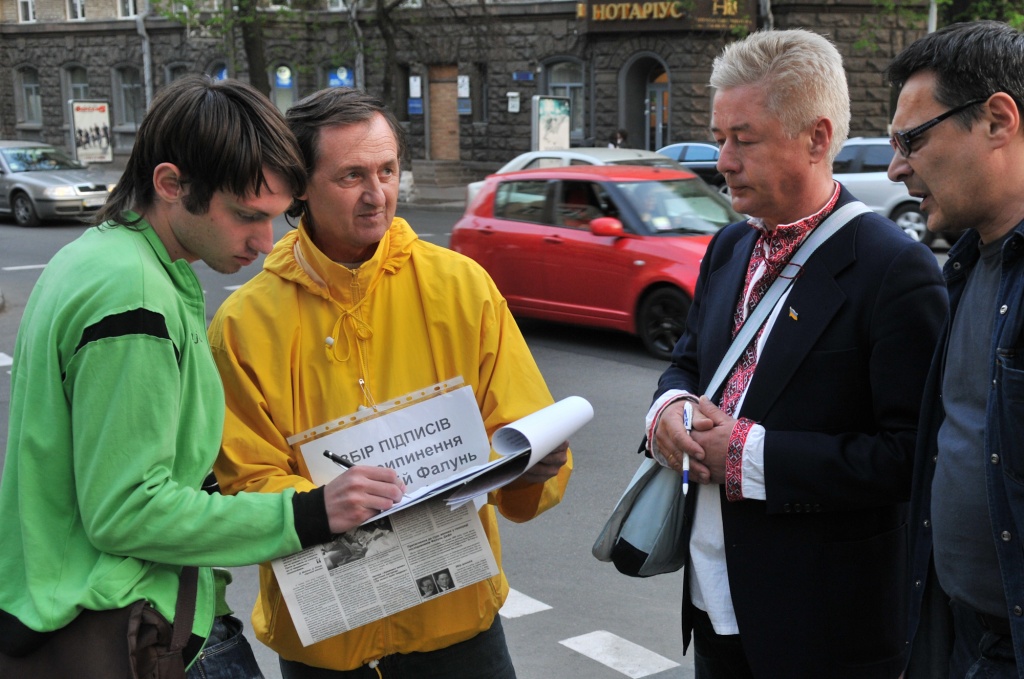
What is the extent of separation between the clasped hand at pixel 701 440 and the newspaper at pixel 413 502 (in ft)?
1.06

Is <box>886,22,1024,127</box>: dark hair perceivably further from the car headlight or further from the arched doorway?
the arched doorway

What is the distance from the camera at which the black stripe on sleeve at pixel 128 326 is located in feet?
5.61

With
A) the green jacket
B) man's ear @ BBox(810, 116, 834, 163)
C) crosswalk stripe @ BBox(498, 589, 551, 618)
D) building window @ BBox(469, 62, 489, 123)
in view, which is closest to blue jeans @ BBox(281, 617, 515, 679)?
the green jacket

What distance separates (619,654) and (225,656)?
94.5 inches

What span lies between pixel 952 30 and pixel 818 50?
31 cm

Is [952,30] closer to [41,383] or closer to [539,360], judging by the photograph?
[41,383]

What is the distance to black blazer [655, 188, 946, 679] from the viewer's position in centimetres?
223

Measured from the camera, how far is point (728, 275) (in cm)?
260

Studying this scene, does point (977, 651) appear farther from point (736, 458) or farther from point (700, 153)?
point (700, 153)

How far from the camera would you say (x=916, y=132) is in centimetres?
207

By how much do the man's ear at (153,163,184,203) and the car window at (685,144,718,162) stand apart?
2174 centimetres

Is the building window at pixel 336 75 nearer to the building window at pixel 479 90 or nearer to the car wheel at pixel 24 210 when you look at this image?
the building window at pixel 479 90

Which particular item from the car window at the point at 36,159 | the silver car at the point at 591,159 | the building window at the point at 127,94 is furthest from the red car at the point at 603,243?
the building window at the point at 127,94

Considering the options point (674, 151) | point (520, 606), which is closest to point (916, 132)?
point (520, 606)
